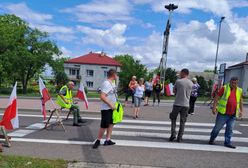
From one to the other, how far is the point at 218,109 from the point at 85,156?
3.46m

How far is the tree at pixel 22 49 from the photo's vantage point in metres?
55.0

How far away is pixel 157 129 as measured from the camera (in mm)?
10430

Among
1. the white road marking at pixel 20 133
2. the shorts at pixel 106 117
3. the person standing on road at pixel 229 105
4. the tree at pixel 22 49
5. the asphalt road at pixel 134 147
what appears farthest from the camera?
the tree at pixel 22 49

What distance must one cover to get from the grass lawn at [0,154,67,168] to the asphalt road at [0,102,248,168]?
18.2 inches

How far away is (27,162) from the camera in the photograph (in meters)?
5.80

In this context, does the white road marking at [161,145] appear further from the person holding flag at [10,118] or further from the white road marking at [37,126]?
the white road marking at [37,126]

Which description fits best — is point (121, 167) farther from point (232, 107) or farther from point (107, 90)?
point (232, 107)

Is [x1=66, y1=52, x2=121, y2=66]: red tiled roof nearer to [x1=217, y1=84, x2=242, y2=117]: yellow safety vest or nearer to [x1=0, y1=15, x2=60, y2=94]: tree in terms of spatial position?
[x1=0, y1=15, x2=60, y2=94]: tree

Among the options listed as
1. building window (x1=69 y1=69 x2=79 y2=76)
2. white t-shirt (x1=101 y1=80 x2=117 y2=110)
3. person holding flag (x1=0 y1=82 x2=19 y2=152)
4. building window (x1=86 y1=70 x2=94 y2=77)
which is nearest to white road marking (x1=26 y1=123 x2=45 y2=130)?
person holding flag (x1=0 y1=82 x2=19 y2=152)

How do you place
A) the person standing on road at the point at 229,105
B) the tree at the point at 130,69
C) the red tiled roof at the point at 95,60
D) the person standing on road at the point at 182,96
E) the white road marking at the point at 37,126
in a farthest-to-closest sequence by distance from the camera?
the tree at the point at 130,69 < the red tiled roof at the point at 95,60 < the white road marking at the point at 37,126 < the person standing on road at the point at 182,96 < the person standing on road at the point at 229,105

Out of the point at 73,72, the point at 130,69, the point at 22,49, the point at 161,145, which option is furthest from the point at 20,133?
the point at 130,69

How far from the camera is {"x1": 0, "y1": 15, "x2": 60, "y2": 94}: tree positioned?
5503 centimetres

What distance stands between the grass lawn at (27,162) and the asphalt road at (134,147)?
461mm

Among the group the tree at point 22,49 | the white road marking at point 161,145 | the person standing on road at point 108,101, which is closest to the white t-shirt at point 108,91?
the person standing on road at point 108,101
